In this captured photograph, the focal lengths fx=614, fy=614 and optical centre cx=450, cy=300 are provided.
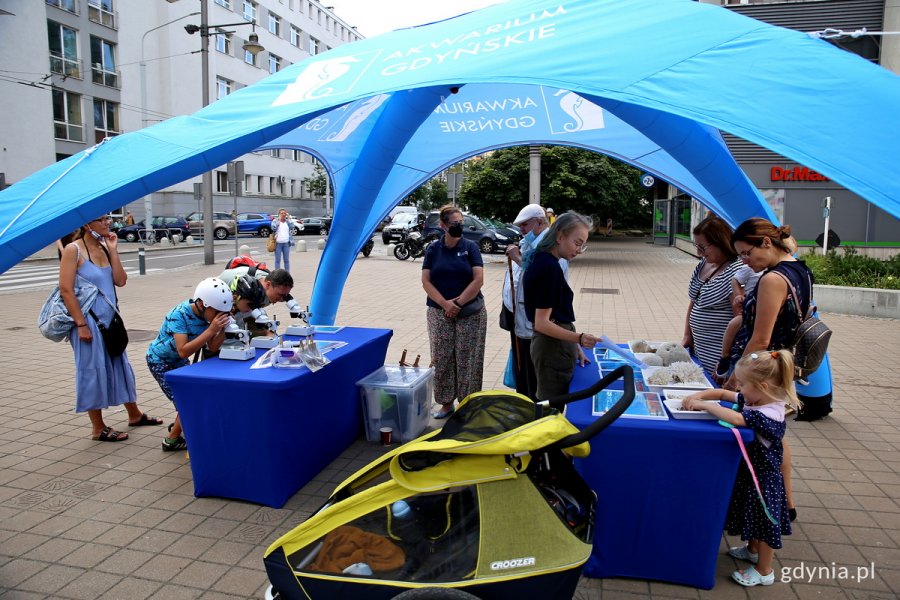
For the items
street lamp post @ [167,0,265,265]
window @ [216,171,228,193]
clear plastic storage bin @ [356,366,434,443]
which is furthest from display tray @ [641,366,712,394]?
window @ [216,171,228,193]

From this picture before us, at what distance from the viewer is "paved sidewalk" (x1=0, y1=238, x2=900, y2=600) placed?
3176mm

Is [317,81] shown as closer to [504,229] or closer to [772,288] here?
[772,288]

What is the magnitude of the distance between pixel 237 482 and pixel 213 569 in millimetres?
765

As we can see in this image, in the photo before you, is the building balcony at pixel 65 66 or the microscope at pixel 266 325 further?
the building balcony at pixel 65 66

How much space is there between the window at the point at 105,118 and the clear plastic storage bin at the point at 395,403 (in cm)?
Answer: 3378

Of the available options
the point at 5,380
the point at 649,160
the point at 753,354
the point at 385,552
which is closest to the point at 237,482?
the point at 385,552

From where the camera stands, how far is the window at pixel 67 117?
30469 mm

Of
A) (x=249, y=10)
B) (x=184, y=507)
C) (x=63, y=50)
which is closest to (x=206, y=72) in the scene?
(x=63, y=50)

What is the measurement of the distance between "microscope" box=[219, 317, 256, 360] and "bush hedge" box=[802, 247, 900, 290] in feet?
37.0

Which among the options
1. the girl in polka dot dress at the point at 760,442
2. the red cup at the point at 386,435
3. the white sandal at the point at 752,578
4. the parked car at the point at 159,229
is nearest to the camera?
the girl in polka dot dress at the point at 760,442

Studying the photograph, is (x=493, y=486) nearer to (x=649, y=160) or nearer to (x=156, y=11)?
(x=649, y=160)

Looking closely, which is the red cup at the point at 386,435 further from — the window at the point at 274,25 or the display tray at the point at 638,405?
the window at the point at 274,25

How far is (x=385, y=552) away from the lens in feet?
8.15

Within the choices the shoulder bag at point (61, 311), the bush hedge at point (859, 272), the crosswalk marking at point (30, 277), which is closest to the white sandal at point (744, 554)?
the shoulder bag at point (61, 311)
